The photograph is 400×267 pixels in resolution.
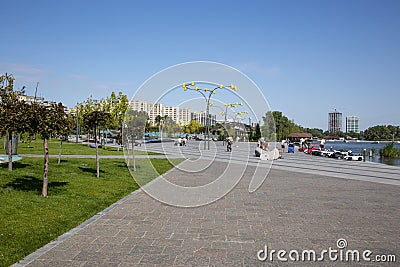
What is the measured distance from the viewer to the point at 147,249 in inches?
195

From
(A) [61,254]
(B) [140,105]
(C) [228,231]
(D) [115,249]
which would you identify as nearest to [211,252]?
(C) [228,231]

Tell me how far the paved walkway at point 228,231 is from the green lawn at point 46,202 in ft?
0.95

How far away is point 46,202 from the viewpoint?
748 cm

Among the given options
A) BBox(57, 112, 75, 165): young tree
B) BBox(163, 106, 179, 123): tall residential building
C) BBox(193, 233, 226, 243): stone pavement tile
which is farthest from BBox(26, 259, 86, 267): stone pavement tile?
BBox(163, 106, 179, 123): tall residential building

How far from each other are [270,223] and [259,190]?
4109 mm

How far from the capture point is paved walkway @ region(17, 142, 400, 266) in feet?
15.2

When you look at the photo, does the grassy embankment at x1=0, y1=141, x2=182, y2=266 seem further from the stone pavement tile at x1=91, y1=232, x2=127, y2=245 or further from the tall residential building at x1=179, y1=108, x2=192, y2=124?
the tall residential building at x1=179, y1=108, x2=192, y2=124

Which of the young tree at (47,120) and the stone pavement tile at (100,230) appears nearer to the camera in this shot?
the stone pavement tile at (100,230)

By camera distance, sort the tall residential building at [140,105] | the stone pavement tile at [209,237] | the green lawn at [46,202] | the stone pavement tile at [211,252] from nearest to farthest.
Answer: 1. the stone pavement tile at [211,252]
2. the green lawn at [46,202]
3. the stone pavement tile at [209,237]
4. the tall residential building at [140,105]

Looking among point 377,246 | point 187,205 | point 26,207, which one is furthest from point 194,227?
point 26,207

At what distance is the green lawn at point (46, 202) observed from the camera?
515 cm

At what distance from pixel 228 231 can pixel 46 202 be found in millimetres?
3904

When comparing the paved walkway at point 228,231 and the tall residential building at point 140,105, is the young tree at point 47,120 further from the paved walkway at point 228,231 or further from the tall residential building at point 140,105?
Answer: the tall residential building at point 140,105

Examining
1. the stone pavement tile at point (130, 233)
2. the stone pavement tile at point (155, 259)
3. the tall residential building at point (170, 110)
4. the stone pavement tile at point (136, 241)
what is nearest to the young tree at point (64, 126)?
the stone pavement tile at point (130, 233)
